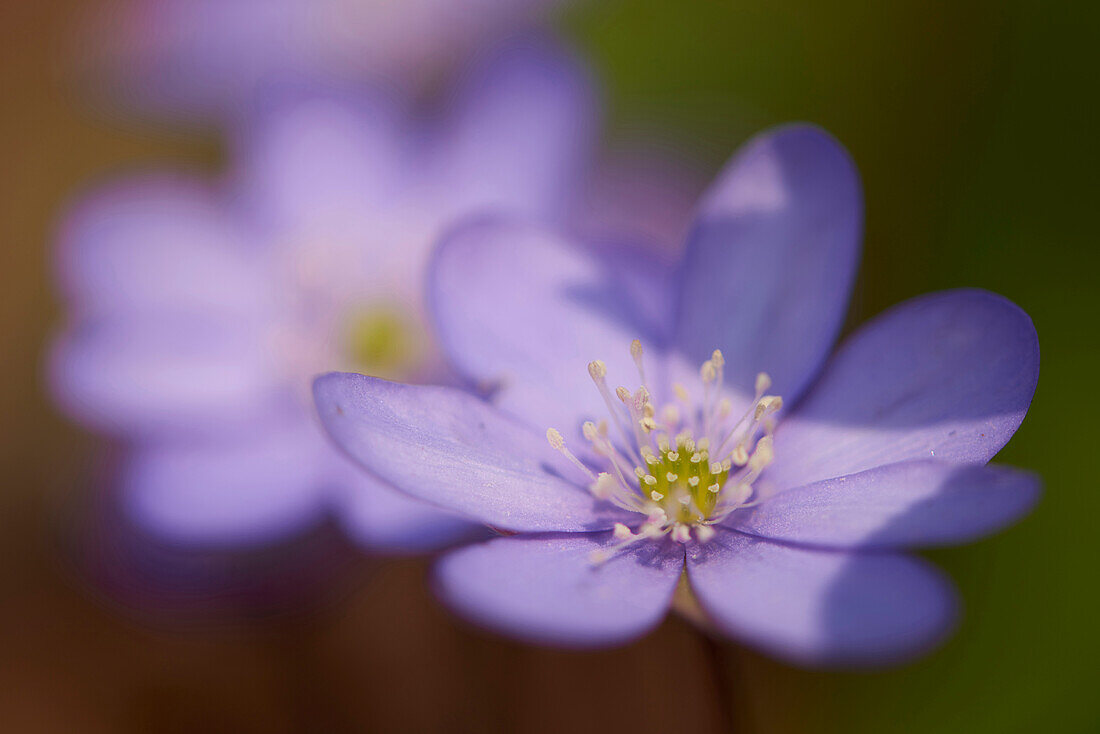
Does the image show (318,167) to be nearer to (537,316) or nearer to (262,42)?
(262,42)

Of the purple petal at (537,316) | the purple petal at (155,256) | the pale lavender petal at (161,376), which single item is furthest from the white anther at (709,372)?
the purple petal at (155,256)

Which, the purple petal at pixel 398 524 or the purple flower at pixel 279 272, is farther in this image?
the purple flower at pixel 279 272

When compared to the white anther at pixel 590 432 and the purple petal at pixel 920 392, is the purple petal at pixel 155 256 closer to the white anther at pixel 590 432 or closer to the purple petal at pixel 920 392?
the white anther at pixel 590 432

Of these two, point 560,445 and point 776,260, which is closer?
point 560,445

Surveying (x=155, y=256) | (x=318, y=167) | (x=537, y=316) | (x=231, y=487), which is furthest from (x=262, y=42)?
(x=537, y=316)

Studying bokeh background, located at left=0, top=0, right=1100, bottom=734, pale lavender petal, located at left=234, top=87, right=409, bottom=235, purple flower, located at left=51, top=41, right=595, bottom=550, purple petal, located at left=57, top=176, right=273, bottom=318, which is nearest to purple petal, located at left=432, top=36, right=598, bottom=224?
purple flower, located at left=51, top=41, right=595, bottom=550
